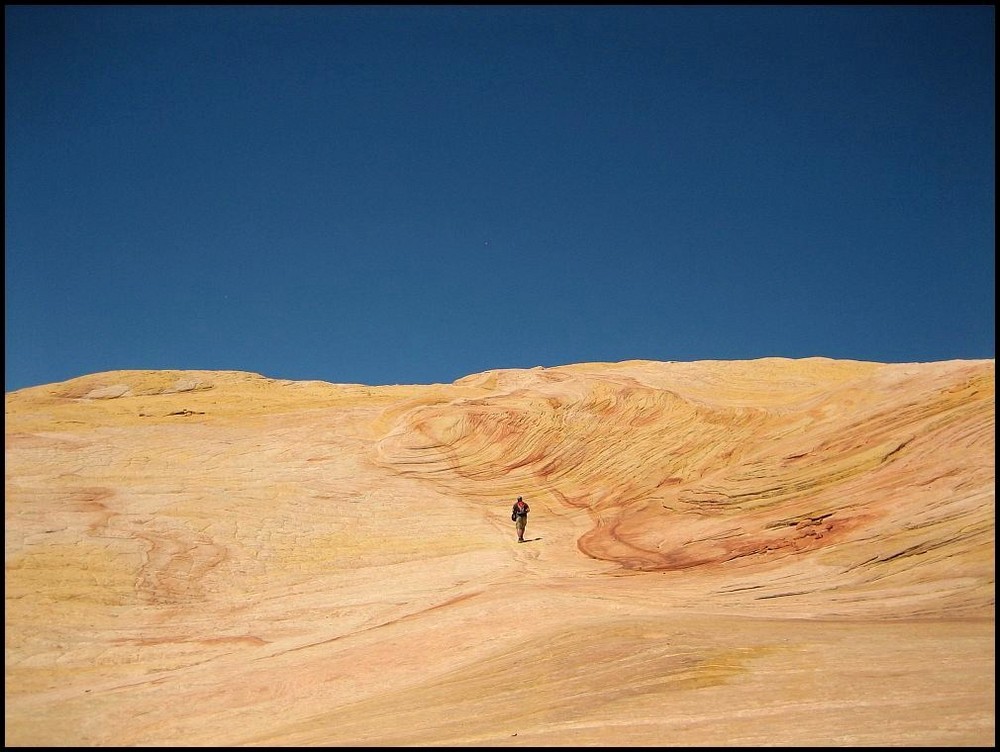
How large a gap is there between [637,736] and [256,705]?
6734 millimetres

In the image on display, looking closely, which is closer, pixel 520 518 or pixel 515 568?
pixel 515 568

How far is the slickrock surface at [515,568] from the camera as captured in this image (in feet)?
40.9

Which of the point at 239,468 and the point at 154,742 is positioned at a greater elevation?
the point at 239,468

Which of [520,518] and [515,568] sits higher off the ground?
[520,518]

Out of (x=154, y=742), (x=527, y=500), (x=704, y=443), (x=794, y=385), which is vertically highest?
(x=794, y=385)

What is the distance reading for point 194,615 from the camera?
60.0ft

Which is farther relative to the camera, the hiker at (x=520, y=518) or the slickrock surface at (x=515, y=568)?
the hiker at (x=520, y=518)

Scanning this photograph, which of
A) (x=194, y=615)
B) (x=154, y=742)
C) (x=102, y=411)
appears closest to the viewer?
(x=154, y=742)

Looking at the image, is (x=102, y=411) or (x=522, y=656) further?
(x=102, y=411)

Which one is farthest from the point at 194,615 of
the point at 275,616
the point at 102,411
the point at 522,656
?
the point at 102,411

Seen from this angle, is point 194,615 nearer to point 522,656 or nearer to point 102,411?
point 522,656

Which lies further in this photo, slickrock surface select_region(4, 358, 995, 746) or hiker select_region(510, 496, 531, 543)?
hiker select_region(510, 496, 531, 543)

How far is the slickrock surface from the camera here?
12477mm

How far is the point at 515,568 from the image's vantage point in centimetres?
2141
